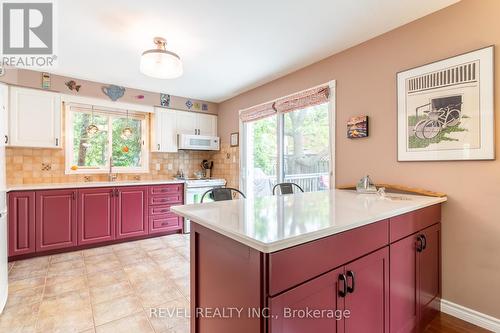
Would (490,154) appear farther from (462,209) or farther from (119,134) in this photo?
(119,134)

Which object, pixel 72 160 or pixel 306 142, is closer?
pixel 306 142

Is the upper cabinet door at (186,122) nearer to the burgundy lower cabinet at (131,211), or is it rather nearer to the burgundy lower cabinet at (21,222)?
the burgundy lower cabinet at (131,211)

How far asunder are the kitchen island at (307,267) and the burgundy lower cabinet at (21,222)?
2699 millimetres

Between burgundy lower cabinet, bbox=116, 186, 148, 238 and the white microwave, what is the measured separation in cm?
102

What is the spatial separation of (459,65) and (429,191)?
38.6 inches

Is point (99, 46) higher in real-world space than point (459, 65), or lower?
higher

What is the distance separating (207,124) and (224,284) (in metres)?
3.94

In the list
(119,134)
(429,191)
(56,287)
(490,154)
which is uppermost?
(119,134)

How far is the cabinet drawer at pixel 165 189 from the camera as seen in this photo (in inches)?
147

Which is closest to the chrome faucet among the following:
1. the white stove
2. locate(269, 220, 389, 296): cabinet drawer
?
the white stove

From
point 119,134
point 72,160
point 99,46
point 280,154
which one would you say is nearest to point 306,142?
point 280,154

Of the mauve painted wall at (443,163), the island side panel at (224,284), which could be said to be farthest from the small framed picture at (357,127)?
the island side panel at (224,284)

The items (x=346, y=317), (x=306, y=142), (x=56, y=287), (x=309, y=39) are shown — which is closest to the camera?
(x=346, y=317)

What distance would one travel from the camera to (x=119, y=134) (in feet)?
13.0
